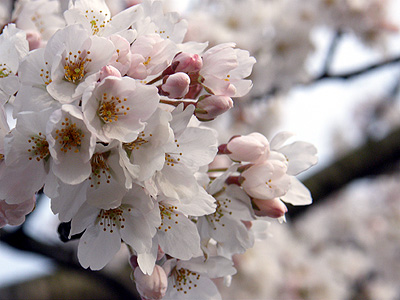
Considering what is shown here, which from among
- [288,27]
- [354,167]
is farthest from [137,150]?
[354,167]

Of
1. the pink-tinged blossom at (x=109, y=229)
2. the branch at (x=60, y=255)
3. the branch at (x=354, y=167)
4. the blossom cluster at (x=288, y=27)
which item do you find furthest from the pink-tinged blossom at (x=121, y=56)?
the branch at (x=354, y=167)

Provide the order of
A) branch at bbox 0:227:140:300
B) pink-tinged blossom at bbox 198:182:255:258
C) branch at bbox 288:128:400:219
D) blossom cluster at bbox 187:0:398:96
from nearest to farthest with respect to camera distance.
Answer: pink-tinged blossom at bbox 198:182:255:258
branch at bbox 0:227:140:300
blossom cluster at bbox 187:0:398:96
branch at bbox 288:128:400:219

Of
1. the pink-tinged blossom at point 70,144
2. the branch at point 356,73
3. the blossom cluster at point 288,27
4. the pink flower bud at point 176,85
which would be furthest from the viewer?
the branch at point 356,73

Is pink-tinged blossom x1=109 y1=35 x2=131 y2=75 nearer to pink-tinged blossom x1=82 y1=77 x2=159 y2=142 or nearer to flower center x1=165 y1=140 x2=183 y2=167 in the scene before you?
pink-tinged blossom x1=82 y1=77 x2=159 y2=142

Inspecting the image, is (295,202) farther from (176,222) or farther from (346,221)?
(346,221)

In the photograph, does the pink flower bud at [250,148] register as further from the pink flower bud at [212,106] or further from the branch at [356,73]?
the branch at [356,73]

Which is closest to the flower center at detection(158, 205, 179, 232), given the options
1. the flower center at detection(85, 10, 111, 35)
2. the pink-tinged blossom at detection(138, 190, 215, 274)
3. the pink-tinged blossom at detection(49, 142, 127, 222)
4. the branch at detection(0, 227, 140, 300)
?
the pink-tinged blossom at detection(138, 190, 215, 274)

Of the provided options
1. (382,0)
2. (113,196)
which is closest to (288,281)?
(382,0)
